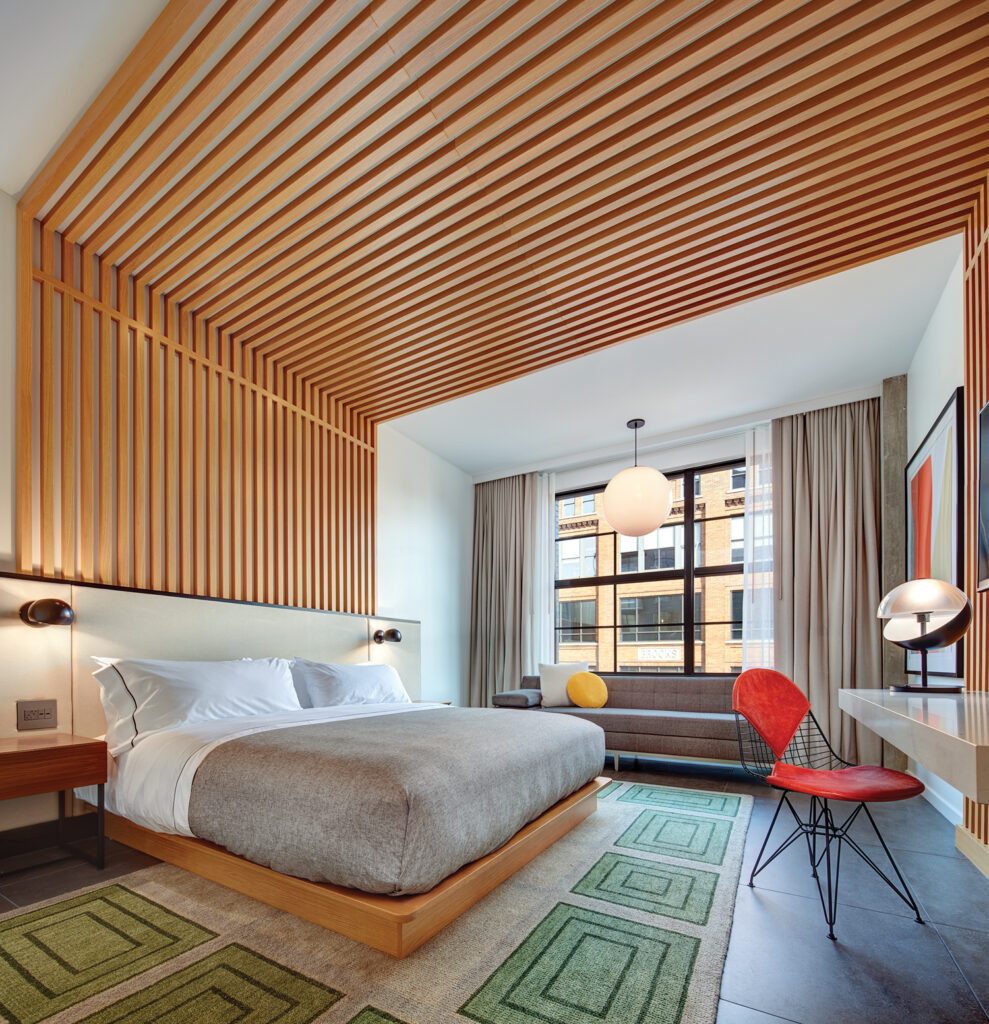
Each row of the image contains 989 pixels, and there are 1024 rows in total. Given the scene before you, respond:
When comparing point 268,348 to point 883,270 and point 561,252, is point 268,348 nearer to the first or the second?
point 561,252

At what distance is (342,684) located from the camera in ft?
12.4

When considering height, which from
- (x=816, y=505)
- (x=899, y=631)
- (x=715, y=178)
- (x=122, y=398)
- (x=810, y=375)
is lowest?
(x=899, y=631)

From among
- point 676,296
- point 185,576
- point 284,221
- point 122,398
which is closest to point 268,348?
point 122,398

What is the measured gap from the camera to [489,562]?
6.88 m

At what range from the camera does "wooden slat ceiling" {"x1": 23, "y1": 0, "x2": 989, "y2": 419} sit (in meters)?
2.05

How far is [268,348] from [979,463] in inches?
160

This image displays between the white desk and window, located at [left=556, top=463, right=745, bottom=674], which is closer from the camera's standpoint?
the white desk

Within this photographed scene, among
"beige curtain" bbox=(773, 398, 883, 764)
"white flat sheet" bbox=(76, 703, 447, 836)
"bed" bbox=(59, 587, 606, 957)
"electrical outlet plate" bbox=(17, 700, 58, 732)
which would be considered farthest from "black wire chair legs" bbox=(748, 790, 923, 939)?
"electrical outlet plate" bbox=(17, 700, 58, 732)

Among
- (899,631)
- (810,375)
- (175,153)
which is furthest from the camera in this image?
(810,375)

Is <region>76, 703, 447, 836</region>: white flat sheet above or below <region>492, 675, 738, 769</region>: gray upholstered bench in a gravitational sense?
above

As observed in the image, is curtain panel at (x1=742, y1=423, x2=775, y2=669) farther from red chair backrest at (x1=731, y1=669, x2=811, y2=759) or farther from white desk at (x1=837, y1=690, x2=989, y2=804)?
white desk at (x1=837, y1=690, x2=989, y2=804)

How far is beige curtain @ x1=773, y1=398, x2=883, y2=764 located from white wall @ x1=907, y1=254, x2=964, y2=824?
0.44 m

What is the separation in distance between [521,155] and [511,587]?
469 centimetres

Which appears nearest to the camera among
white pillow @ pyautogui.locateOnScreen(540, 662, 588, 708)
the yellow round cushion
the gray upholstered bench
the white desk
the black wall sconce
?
the white desk
